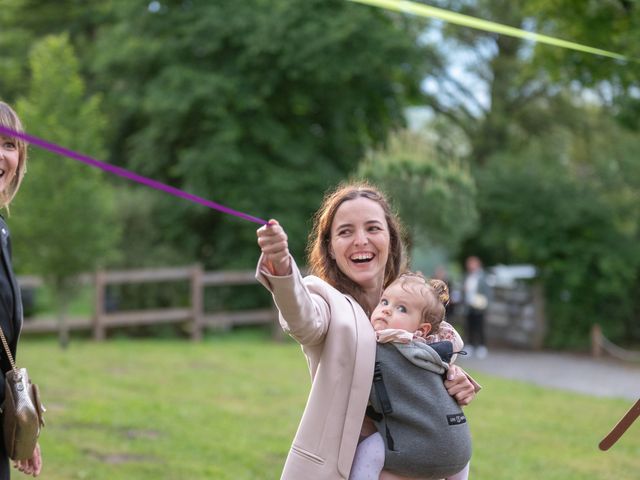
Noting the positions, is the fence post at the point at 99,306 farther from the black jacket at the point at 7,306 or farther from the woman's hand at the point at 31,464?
the black jacket at the point at 7,306

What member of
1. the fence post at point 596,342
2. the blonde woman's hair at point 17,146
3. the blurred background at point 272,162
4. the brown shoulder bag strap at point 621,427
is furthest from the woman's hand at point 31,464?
the fence post at point 596,342

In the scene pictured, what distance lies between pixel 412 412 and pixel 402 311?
316mm

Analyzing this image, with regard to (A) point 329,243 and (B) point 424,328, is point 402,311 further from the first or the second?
(A) point 329,243

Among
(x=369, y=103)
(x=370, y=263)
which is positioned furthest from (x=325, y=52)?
(x=370, y=263)

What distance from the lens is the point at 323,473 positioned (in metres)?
2.59

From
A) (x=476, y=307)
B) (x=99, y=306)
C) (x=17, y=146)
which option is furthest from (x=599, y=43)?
(x=17, y=146)

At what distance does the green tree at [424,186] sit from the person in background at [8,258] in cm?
1296

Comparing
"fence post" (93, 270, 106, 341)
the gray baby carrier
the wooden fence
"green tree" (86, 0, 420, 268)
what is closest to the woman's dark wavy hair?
the gray baby carrier

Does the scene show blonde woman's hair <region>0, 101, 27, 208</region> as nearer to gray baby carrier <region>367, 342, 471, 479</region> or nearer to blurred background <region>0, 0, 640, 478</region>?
gray baby carrier <region>367, 342, 471, 479</region>

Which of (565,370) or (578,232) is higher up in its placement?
(578,232)

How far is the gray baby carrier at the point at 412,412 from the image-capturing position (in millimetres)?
2621

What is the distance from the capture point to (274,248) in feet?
8.05

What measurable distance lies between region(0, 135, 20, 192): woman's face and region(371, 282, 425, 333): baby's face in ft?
3.98

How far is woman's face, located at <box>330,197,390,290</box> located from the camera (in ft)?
9.24
